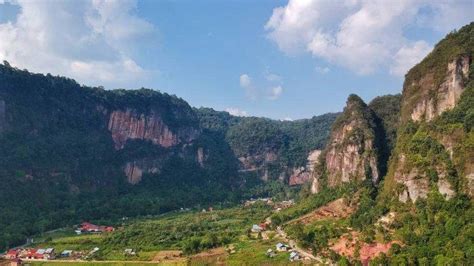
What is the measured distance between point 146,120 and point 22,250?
79.8m

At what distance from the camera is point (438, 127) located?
77438 mm

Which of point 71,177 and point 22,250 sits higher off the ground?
point 71,177

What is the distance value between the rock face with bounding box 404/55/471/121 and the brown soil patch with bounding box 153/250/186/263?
4063 centimetres

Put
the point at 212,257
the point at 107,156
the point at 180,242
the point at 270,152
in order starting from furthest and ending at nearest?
the point at 270,152 → the point at 107,156 → the point at 180,242 → the point at 212,257

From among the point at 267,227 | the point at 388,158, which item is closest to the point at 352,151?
the point at 388,158

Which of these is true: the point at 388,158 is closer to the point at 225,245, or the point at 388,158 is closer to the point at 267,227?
the point at 267,227

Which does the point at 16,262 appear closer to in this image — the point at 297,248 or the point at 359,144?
the point at 297,248

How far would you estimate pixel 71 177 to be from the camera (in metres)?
133

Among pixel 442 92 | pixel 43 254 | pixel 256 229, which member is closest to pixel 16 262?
pixel 43 254

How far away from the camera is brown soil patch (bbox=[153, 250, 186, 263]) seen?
78200mm

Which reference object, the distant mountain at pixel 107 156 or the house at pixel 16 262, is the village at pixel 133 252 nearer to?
the house at pixel 16 262

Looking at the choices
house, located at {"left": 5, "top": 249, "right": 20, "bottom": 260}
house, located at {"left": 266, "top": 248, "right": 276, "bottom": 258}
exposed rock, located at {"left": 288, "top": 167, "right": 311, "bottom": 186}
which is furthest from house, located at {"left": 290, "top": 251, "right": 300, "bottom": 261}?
exposed rock, located at {"left": 288, "top": 167, "right": 311, "bottom": 186}

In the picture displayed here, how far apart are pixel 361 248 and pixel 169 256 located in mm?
26266

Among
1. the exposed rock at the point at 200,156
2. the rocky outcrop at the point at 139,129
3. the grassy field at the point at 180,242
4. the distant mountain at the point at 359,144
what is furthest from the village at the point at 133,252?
the exposed rock at the point at 200,156
